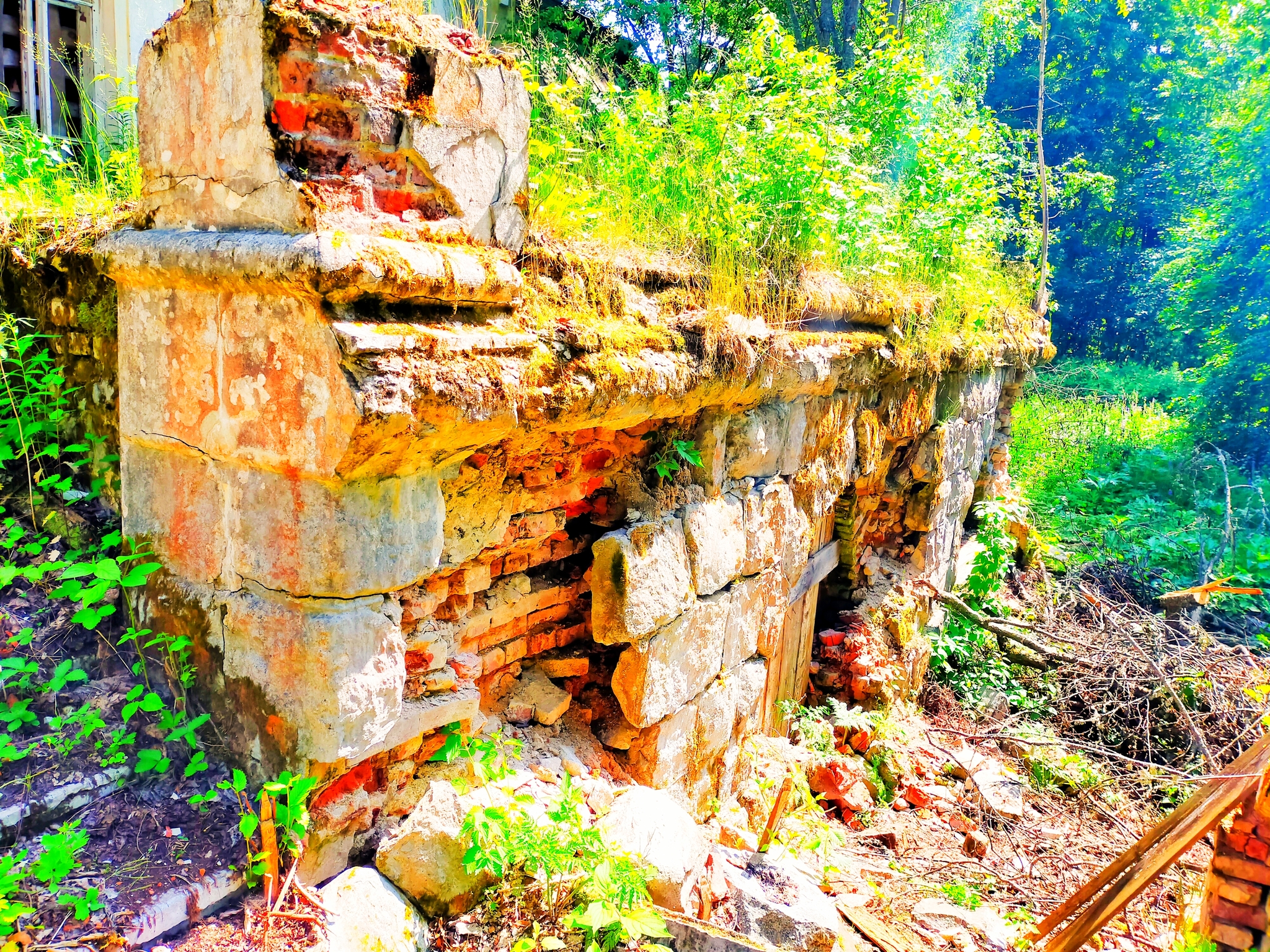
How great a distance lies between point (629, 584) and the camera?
98.1 inches

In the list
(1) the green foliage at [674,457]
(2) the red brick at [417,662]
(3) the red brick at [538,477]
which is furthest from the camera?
(1) the green foliage at [674,457]

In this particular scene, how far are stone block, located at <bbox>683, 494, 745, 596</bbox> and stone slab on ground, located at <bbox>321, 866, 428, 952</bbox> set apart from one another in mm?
1413

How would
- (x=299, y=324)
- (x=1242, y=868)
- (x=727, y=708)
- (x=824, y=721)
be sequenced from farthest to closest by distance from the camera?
(x=824, y=721) → (x=727, y=708) → (x=1242, y=868) → (x=299, y=324)

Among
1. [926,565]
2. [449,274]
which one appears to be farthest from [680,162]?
[926,565]

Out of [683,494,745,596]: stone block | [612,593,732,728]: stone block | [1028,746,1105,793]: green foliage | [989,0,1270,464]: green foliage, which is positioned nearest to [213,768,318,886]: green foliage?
[612,593,732,728]: stone block

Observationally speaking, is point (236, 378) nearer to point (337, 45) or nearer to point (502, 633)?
point (337, 45)

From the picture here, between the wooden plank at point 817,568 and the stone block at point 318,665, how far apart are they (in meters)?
2.45

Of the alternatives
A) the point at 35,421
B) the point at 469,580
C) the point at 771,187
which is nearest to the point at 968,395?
the point at 771,187

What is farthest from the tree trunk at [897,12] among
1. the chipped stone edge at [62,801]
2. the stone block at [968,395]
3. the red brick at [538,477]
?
the chipped stone edge at [62,801]

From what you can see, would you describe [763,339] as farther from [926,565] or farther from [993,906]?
[926,565]

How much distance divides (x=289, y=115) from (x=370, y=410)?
0.64 m

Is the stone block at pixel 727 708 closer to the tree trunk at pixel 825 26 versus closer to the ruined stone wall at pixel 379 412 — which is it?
the ruined stone wall at pixel 379 412

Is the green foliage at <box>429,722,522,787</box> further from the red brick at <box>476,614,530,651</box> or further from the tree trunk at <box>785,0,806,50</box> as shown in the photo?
the tree trunk at <box>785,0,806,50</box>

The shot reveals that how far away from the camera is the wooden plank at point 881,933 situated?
2.59m
